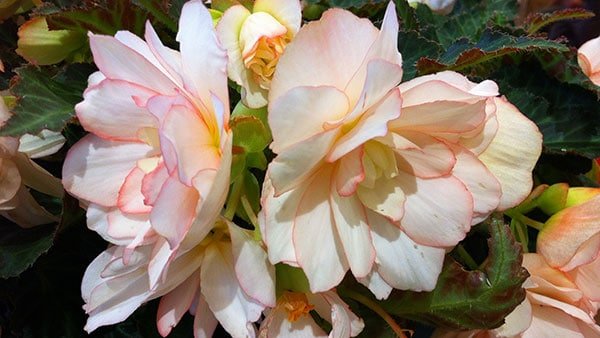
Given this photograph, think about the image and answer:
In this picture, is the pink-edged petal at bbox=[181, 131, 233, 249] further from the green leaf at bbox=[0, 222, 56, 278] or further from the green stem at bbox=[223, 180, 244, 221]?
the green leaf at bbox=[0, 222, 56, 278]

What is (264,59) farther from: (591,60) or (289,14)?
(591,60)

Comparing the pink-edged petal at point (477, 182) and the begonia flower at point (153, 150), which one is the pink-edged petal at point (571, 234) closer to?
the pink-edged petal at point (477, 182)

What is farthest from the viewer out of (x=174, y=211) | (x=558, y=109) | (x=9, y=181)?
(x=558, y=109)

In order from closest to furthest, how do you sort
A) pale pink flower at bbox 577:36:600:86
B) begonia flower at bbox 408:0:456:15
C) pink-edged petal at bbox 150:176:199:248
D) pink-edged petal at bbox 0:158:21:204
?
pink-edged petal at bbox 150:176:199:248 < pink-edged petal at bbox 0:158:21:204 < pale pink flower at bbox 577:36:600:86 < begonia flower at bbox 408:0:456:15

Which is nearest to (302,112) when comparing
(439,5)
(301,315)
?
(301,315)

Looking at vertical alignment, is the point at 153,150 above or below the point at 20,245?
above

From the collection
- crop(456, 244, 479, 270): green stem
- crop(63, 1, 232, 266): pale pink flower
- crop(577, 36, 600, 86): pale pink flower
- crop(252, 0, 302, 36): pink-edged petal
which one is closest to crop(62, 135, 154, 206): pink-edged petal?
crop(63, 1, 232, 266): pale pink flower
